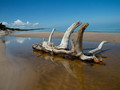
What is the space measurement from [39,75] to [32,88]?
0.76 metres

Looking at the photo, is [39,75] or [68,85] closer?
[68,85]

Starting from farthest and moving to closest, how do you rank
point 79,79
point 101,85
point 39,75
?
point 39,75
point 79,79
point 101,85

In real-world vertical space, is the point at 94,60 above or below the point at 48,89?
above

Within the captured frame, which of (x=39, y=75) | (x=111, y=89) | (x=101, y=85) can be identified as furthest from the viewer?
(x=39, y=75)

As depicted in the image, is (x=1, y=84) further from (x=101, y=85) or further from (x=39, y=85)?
(x=101, y=85)

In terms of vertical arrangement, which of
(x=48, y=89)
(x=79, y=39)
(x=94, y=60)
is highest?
(x=79, y=39)

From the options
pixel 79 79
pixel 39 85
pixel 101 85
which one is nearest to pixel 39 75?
pixel 39 85

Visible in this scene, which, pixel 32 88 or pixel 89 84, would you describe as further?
pixel 89 84

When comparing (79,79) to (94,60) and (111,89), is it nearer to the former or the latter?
(111,89)

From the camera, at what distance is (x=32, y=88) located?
2.55 meters

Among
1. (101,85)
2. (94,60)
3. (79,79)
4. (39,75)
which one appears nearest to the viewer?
(101,85)

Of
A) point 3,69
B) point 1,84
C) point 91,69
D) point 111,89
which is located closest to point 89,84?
point 111,89

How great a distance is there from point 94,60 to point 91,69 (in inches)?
25.6

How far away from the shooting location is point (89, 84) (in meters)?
2.72
